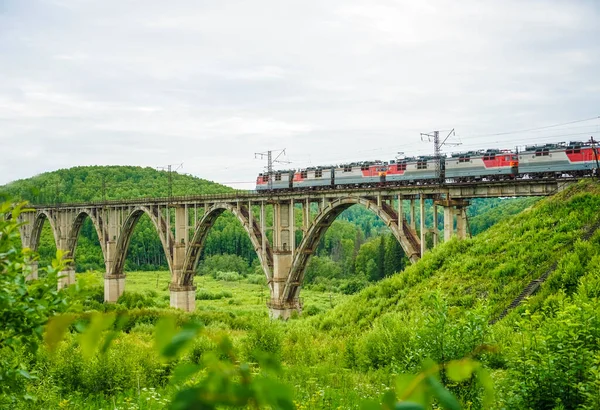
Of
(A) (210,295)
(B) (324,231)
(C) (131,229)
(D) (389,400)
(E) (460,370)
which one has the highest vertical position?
(E) (460,370)

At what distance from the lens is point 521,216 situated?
21547mm

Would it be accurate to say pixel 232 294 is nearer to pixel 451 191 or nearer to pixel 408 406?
A: pixel 451 191

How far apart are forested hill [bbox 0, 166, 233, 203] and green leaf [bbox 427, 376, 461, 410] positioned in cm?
10535

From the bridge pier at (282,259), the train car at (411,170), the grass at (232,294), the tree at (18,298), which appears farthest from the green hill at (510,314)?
the grass at (232,294)

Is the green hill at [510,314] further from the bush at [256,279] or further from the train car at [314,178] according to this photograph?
the bush at [256,279]

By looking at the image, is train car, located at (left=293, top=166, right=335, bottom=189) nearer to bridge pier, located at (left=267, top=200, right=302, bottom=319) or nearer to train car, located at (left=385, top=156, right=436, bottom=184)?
bridge pier, located at (left=267, top=200, right=302, bottom=319)

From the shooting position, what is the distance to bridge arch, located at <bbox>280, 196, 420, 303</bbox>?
2609cm

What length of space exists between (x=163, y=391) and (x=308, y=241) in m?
21.8

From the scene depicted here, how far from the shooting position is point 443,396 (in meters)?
1.39

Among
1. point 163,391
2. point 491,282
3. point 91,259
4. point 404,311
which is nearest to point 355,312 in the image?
point 404,311

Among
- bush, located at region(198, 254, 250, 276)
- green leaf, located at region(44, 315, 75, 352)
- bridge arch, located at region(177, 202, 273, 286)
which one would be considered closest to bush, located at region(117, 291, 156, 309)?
bridge arch, located at region(177, 202, 273, 286)

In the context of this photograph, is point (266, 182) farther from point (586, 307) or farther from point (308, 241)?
point (586, 307)

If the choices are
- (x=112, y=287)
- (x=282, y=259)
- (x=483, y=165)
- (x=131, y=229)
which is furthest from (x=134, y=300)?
(x=483, y=165)

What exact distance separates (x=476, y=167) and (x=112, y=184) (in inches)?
4269
